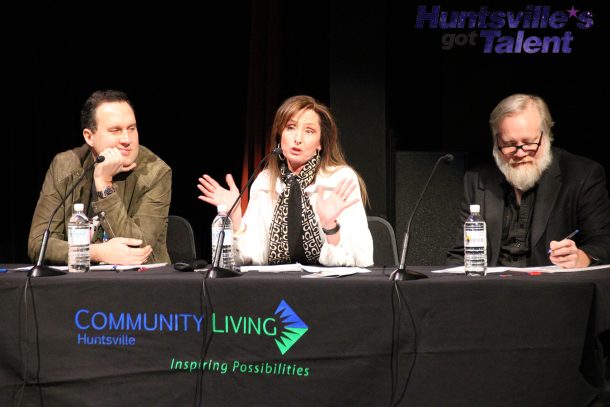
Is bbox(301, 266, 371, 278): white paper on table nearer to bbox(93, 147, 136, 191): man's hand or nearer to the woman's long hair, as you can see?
the woman's long hair

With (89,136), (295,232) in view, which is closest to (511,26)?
(295,232)

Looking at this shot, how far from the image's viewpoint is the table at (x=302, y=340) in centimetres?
263

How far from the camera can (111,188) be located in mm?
3625

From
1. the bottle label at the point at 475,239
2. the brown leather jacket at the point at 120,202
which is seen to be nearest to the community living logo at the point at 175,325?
the bottle label at the point at 475,239

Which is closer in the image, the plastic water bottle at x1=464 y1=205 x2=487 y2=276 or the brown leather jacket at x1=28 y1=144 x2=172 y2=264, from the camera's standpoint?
the plastic water bottle at x1=464 y1=205 x2=487 y2=276

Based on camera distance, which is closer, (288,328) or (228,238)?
(288,328)

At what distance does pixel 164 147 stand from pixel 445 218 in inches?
79.0

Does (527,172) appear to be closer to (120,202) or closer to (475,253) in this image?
(475,253)

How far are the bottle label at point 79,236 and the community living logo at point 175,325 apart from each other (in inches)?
14.2

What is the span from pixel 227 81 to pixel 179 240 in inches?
72.1

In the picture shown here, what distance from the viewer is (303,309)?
274 cm

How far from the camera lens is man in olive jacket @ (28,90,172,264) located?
3.59 m

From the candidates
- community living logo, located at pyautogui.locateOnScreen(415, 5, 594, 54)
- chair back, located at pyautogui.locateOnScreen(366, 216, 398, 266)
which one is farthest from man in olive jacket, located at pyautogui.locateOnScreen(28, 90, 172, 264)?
community living logo, located at pyautogui.locateOnScreen(415, 5, 594, 54)

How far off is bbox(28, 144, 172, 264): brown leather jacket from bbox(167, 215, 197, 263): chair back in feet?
0.54
